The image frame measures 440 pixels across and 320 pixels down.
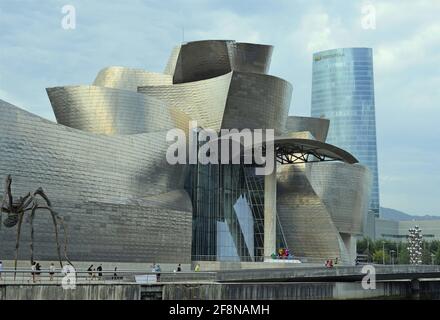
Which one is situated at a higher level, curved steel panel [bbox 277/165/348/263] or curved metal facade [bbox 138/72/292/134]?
curved metal facade [bbox 138/72/292/134]

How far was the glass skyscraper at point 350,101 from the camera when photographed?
172 meters

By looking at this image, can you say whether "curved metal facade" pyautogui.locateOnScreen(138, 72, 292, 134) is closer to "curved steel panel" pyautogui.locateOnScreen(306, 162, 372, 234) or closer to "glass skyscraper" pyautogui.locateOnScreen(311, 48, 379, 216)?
"curved steel panel" pyautogui.locateOnScreen(306, 162, 372, 234)

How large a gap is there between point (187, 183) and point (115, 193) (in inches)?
296

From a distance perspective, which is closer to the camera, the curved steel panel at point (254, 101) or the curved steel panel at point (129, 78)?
the curved steel panel at point (254, 101)

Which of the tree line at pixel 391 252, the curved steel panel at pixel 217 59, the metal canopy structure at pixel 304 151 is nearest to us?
the metal canopy structure at pixel 304 151

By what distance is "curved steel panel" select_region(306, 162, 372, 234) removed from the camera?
50688mm

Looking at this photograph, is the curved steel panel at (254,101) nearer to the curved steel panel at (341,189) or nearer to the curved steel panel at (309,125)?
the curved steel panel at (341,189)

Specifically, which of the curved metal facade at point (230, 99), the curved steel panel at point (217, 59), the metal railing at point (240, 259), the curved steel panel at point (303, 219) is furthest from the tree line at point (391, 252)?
the curved steel panel at point (217, 59)

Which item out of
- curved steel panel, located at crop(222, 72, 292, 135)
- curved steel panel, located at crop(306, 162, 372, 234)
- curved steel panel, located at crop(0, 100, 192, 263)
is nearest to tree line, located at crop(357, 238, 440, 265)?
curved steel panel, located at crop(306, 162, 372, 234)

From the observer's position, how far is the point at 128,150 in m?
34.0

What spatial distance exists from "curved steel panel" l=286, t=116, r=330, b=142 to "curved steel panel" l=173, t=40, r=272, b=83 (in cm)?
960

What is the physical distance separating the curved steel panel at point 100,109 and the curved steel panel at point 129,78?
6.31 meters

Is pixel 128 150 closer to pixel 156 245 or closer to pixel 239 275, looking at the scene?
pixel 156 245
